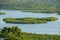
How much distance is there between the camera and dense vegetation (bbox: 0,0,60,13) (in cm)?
898

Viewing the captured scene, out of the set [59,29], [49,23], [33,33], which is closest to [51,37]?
[33,33]

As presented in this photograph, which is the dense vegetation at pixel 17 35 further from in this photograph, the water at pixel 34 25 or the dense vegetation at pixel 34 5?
the dense vegetation at pixel 34 5

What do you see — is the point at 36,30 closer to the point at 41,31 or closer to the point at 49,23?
the point at 41,31

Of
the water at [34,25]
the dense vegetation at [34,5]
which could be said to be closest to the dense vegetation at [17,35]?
the water at [34,25]

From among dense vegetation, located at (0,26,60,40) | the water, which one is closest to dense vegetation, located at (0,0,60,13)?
the water

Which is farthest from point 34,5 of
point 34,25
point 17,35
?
point 17,35

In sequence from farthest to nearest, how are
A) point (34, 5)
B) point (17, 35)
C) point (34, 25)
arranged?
1. point (34, 5)
2. point (34, 25)
3. point (17, 35)

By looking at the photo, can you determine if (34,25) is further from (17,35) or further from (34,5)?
(17,35)

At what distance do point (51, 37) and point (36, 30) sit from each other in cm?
94

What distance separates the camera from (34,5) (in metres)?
9.27

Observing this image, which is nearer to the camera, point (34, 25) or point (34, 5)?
point (34, 25)

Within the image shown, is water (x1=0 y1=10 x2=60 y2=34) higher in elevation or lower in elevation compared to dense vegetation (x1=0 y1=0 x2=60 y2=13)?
lower

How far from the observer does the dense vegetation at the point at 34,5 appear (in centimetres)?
898

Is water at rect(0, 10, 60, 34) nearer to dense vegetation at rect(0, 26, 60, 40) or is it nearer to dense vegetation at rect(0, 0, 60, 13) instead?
dense vegetation at rect(0, 0, 60, 13)
